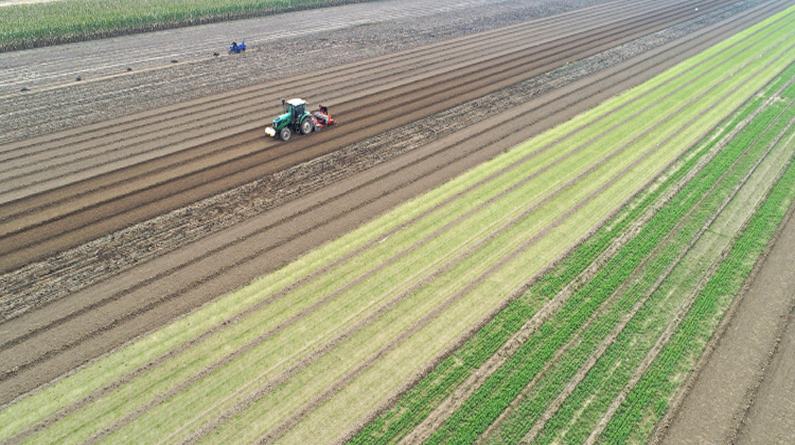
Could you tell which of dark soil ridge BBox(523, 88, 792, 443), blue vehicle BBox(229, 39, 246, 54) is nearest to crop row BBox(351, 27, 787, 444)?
dark soil ridge BBox(523, 88, 792, 443)

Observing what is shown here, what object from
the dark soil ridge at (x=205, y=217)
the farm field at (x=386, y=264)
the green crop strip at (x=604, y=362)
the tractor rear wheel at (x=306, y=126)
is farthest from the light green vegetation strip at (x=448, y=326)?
the tractor rear wheel at (x=306, y=126)

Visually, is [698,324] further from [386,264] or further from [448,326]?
[386,264]

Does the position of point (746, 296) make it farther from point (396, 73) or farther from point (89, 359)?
point (396, 73)

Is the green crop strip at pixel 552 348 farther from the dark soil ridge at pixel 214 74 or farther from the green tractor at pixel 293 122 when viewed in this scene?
the dark soil ridge at pixel 214 74


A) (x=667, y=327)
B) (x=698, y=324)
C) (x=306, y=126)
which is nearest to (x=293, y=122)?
(x=306, y=126)

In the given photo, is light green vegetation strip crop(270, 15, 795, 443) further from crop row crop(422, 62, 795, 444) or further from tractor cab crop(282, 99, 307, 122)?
tractor cab crop(282, 99, 307, 122)

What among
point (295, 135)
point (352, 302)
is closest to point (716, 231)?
point (352, 302)
